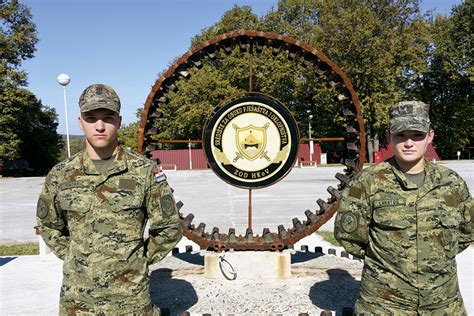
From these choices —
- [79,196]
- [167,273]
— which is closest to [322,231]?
[167,273]

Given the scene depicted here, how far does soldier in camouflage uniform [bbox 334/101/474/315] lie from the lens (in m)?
2.81

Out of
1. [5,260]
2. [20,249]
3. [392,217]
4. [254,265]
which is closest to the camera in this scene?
[392,217]

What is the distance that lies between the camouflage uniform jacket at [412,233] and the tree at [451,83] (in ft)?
120

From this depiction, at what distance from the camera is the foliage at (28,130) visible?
30.8 metres

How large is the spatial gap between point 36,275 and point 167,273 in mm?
2192

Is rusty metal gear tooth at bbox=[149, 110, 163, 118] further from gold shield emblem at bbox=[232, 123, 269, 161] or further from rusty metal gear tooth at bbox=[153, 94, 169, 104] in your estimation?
gold shield emblem at bbox=[232, 123, 269, 161]

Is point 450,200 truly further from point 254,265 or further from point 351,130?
point 254,265

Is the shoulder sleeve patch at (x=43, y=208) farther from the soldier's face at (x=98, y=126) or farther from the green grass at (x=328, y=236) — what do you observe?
the green grass at (x=328, y=236)

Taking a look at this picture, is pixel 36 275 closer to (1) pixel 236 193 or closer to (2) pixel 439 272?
(2) pixel 439 272

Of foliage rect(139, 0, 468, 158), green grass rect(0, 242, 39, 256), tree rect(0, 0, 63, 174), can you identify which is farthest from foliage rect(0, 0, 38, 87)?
green grass rect(0, 242, 39, 256)

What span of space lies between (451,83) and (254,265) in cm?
3966

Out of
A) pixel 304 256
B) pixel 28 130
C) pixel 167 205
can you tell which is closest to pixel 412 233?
pixel 167 205

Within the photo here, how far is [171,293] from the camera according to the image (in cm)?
535

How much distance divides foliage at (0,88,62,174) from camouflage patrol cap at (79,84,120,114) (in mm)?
31638
